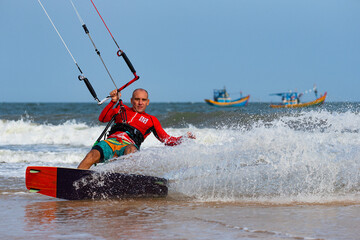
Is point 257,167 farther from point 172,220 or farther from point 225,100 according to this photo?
point 225,100

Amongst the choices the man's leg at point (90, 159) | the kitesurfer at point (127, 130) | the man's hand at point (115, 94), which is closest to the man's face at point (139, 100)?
the kitesurfer at point (127, 130)

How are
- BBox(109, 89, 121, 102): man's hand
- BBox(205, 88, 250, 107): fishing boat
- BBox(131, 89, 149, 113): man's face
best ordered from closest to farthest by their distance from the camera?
BBox(109, 89, 121, 102): man's hand, BBox(131, 89, 149, 113): man's face, BBox(205, 88, 250, 107): fishing boat

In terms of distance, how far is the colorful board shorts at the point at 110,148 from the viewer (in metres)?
5.67

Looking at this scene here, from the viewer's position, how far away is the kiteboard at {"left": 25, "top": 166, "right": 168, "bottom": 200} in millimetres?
5355

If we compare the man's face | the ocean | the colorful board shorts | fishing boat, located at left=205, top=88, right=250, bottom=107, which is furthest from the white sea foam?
fishing boat, located at left=205, top=88, right=250, bottom=107

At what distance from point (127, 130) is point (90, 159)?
2.33 feet

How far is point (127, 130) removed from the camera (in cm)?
606

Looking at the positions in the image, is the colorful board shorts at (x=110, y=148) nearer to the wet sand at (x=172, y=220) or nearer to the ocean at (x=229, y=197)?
the ocean at (x=229, y=197)

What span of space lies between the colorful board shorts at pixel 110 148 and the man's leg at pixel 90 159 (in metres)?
0.05

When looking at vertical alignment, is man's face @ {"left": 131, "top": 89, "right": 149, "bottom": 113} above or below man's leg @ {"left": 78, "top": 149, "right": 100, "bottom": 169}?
above

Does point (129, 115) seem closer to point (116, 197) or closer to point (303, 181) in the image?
point (116, 197)

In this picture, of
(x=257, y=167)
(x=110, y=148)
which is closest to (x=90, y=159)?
(x=110, y=148)

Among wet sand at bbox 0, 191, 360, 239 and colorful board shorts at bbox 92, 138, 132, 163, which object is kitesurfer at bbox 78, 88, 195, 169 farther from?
wet sand at bbox 0, 191, 360, 239

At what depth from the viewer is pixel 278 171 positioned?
594 cm
